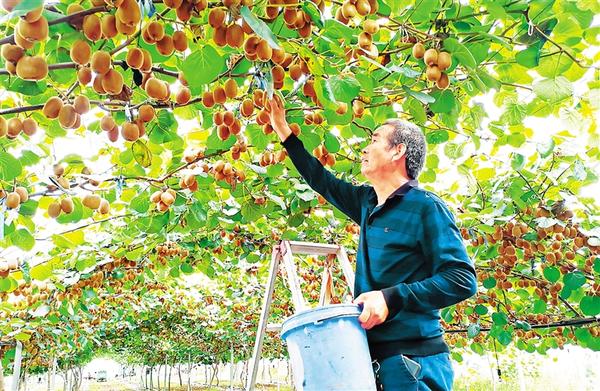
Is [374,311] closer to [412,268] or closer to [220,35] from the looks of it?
[412,268]

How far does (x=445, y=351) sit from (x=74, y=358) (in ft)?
52.0

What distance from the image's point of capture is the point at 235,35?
1.06m

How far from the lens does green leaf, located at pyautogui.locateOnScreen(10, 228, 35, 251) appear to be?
2191 millimetres

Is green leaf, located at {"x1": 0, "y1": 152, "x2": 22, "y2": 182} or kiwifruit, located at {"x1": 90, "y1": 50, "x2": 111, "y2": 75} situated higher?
green leaf, located at {"x1": 0, "y1": 152, "x2": 22, "y2": 182}

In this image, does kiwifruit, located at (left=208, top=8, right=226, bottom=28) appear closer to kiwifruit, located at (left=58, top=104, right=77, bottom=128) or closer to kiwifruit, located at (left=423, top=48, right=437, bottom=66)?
kiwifruit, located at (left=58, top=104, right=77, bottom=128)

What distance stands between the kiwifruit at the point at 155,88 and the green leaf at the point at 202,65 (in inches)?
3.9

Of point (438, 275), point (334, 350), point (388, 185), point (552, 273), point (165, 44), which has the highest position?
point (165, 44)

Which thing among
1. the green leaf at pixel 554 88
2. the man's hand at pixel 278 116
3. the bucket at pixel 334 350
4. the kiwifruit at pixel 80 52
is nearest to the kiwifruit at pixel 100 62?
the kiwifruit at pixel 80 52

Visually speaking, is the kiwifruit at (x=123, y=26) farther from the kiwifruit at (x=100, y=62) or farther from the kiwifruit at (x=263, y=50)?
the kiwifruit at (x=263, y=50)

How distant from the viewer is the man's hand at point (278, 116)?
1729 mm

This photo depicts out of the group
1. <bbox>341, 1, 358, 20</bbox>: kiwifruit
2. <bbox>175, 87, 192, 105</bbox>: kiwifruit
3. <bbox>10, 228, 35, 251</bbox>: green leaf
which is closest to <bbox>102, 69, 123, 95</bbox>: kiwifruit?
<bbox>175, 87, 192, 105</bbox>: kiwifruit

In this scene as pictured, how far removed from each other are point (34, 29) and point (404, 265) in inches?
48.0

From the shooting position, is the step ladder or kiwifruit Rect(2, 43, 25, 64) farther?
the step ladder

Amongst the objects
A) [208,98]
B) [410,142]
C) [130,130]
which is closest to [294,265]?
[410,142]
